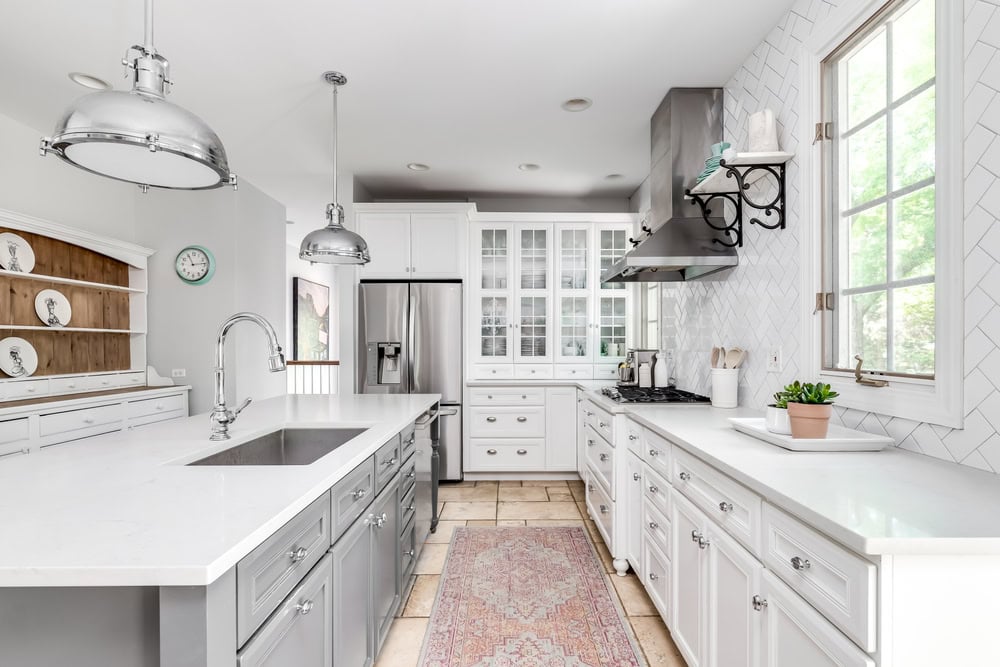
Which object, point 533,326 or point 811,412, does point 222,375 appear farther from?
point 533,326

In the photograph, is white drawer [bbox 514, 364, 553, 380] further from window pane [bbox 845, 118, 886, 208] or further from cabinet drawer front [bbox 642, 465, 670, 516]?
window pane [bbox 845, 118, 886, 208]

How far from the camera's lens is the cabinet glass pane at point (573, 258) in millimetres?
4621

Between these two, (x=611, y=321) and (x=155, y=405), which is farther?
(x=611, y=321)

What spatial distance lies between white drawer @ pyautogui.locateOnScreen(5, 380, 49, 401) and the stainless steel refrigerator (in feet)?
6.76

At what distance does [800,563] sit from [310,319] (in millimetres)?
7836

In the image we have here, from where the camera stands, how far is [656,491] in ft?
Result: 6.91

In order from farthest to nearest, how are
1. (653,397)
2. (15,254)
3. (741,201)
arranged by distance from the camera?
(15,254) < (653,397) < (741,201)

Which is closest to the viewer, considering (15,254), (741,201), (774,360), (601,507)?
(774,360)

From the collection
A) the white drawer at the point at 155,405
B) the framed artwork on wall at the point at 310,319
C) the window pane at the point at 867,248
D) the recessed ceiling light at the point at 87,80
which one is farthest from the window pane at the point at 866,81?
the framed artwork on wall at the point at 310,319

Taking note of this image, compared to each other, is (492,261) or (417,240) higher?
(417,240)

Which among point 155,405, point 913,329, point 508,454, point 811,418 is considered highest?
point 913,329

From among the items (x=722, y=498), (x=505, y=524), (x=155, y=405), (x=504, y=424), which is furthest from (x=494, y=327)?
(x=722, y=498)

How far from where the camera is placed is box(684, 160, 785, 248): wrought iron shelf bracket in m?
2.15

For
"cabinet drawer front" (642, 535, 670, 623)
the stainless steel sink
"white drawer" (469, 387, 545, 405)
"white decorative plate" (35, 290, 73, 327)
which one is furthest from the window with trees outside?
"white decorative plate" (35, 290, 73, 327)
